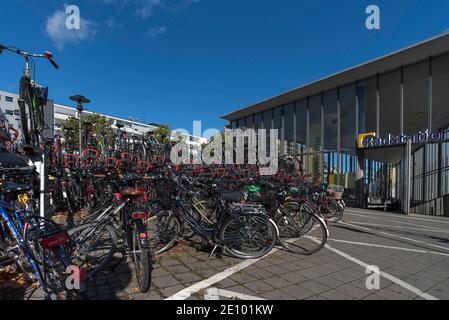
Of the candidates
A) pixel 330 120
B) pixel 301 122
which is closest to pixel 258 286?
pixel 330 120

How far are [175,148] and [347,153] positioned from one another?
28.7ft

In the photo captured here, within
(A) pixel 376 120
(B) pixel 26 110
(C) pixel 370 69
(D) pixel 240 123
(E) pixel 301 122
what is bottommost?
(B) pixel 26 110

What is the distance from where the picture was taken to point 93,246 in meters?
3.12

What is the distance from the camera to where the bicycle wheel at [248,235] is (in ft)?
12.2

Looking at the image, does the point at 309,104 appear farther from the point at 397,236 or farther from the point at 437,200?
the point at 397,236

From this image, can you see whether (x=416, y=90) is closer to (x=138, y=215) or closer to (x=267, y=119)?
(x=267, y=119)

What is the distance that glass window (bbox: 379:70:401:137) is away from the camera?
12312mm

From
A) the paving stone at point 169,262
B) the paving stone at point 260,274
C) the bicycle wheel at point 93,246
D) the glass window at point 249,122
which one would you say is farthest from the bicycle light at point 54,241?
the glass window at point 249,122

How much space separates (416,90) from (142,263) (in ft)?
45.6

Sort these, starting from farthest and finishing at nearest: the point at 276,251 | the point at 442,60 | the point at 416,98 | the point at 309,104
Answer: the point at 309,104 < the point at 416,98 < the point at 442,60 < the point at 276,251

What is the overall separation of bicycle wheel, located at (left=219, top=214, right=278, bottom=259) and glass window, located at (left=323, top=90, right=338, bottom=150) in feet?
38.3

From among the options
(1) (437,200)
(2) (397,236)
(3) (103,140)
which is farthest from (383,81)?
(3) (103,140)

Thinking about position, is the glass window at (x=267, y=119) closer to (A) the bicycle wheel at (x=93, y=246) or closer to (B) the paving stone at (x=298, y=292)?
(B) the paving stone at (x=298, y=292)
